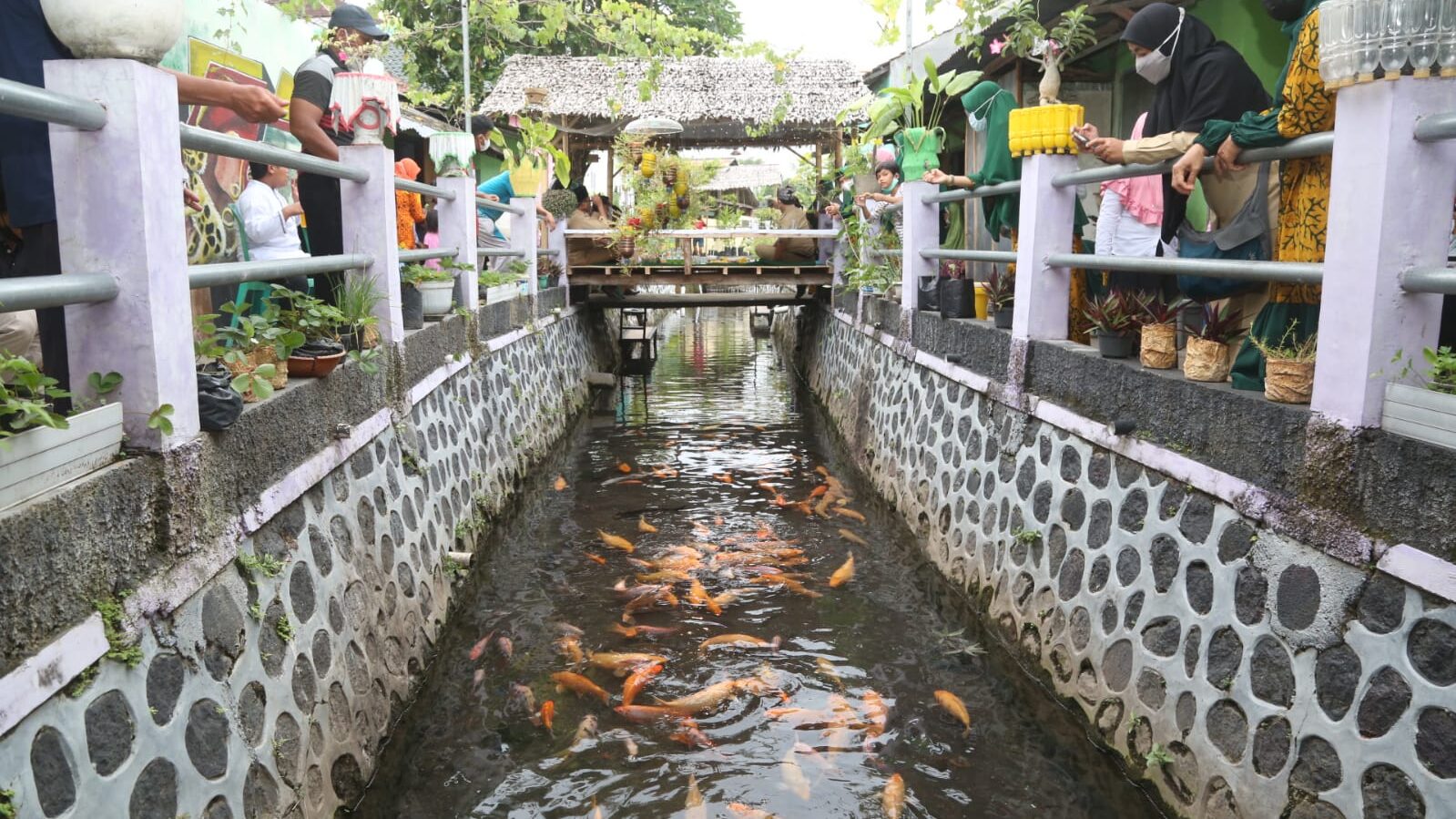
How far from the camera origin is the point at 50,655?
96.3 inches

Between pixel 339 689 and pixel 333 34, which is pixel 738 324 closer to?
pixel 333 34

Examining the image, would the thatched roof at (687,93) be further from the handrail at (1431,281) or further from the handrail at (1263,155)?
the handrail at (1431,281)

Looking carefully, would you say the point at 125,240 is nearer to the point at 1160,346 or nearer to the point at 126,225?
the point at 126,225

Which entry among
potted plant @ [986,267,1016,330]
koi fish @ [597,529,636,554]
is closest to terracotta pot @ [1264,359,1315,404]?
potted plant @ [986,267,1016,330]

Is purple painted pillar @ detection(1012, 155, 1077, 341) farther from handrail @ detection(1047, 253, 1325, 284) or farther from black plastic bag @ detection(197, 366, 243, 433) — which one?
black plastic bag @ detection(197, 366, 243, 433)

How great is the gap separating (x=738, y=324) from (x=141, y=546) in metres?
26.1

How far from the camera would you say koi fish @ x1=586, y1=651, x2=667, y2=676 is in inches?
224

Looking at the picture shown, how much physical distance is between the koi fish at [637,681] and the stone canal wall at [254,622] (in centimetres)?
107

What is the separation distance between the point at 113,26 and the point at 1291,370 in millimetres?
3674

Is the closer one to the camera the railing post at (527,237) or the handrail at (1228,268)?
the handrail at (1228,268)

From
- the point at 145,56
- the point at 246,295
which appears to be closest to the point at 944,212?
the point at 246,295

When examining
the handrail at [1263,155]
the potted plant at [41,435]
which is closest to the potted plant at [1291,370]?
the handrail at [1263,155]

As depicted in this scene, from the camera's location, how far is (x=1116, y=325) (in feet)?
16.4

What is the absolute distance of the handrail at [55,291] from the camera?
7.88 ft
